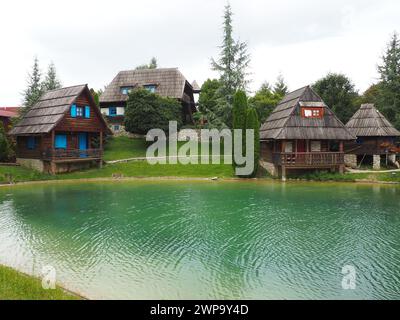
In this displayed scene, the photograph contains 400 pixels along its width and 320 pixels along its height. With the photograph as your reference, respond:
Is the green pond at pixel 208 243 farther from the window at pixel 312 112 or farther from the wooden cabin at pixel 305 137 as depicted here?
the window at pixel 312 112

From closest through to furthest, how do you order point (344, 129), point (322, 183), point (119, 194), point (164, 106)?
point (119, 194) → point (322, 183) → point (344, 129) → point (164, 106)

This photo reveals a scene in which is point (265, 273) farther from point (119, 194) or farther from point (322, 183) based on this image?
point (322, 183)

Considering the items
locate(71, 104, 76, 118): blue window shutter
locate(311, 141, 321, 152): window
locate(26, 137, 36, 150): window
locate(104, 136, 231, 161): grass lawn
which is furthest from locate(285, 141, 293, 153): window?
locate(26, 137, 36, 150): window

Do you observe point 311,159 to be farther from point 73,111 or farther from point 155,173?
point 73,111

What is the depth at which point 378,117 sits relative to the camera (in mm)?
36375

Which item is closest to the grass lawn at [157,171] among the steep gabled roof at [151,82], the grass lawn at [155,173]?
the grass lawn at [155,173]

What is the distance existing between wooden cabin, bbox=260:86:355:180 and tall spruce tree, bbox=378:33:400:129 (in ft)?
35.1

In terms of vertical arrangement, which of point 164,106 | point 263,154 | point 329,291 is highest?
point 164,106

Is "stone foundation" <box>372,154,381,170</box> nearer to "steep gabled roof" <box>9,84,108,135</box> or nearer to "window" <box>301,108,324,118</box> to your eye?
"window" <box>301,108,324,118</box>

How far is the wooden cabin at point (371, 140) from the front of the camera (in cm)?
3472

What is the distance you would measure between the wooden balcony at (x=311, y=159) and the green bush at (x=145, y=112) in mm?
16349

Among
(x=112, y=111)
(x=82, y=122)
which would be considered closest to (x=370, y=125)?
(x=82, y=122)

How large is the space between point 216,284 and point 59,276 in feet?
15.0
